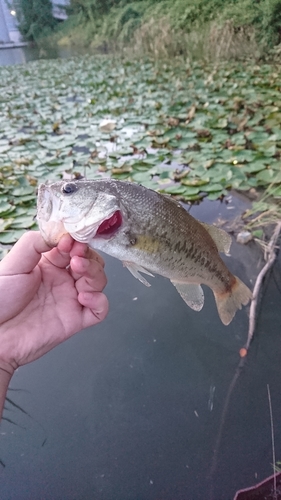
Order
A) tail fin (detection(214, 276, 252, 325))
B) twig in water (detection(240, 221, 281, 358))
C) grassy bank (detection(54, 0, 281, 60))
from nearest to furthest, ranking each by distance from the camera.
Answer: tail fin (detection(214, 276, 252, 325)) < twig in water (detection(240, 221, 281, 358)) < grassy bank (detection(54, 0, 281, 60))

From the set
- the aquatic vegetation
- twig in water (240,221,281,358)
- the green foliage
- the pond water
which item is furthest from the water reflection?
the pond water

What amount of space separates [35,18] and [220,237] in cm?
3567

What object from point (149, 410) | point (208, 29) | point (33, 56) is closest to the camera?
point (149, 410)

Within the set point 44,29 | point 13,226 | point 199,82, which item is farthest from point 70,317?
point 44,29

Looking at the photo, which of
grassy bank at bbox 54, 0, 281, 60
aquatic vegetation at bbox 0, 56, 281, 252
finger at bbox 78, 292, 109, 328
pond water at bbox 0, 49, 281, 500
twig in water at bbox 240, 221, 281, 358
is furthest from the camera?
grassy bank at bbox 54, 0, 281, 60

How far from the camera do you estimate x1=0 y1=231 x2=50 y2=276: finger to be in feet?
4.17

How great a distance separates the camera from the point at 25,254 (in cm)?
130

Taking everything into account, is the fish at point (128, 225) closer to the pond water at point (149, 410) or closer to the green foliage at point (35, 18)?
the pond water at point (149, 410)

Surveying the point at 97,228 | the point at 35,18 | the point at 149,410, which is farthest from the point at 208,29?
the point at 35,18

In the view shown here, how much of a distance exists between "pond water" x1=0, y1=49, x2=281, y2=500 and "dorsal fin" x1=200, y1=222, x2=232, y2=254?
983 millimetres

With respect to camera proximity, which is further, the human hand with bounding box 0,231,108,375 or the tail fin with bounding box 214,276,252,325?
the tail fin with bounding box 214,276,252,325

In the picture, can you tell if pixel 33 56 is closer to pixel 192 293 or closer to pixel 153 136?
pixel 153 136

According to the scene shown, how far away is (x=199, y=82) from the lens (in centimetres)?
763

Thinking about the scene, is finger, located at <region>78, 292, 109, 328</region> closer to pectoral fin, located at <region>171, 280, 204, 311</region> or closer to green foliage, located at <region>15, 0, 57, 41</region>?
pectoral fin, located at <region>171, 280, 204, 311</region>
